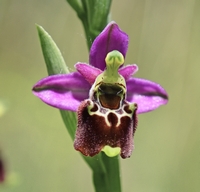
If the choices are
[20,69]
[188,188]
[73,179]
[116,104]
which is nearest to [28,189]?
[73,179]

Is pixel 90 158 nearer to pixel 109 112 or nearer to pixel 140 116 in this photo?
pixel 109 112

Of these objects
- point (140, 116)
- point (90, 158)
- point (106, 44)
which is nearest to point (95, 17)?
point (106, 44)

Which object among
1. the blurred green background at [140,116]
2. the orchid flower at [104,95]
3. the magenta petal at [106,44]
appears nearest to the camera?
the orchid flower at [104,95]

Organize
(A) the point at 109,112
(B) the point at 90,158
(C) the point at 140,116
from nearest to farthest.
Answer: (A) the point at 109,112 < (B) the point at 90,158 < (C) the point at 140,116

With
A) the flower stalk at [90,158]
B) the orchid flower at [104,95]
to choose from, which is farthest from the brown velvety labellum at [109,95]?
the flower stalk at [90,158]

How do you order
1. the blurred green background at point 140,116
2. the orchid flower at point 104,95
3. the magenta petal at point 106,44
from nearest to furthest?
the orchid flower at point 104,95 → the magenta petal at point 106,44 → the blurred green background at point 140,116

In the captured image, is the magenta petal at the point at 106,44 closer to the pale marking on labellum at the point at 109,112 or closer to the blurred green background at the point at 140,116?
the pale marking on labellum at the point at 109,112

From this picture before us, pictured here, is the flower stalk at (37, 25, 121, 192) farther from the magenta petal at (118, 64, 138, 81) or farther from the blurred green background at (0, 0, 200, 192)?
the blurred green background at (0, 0, 200, 192)

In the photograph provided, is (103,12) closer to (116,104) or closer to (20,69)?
(116,104)
